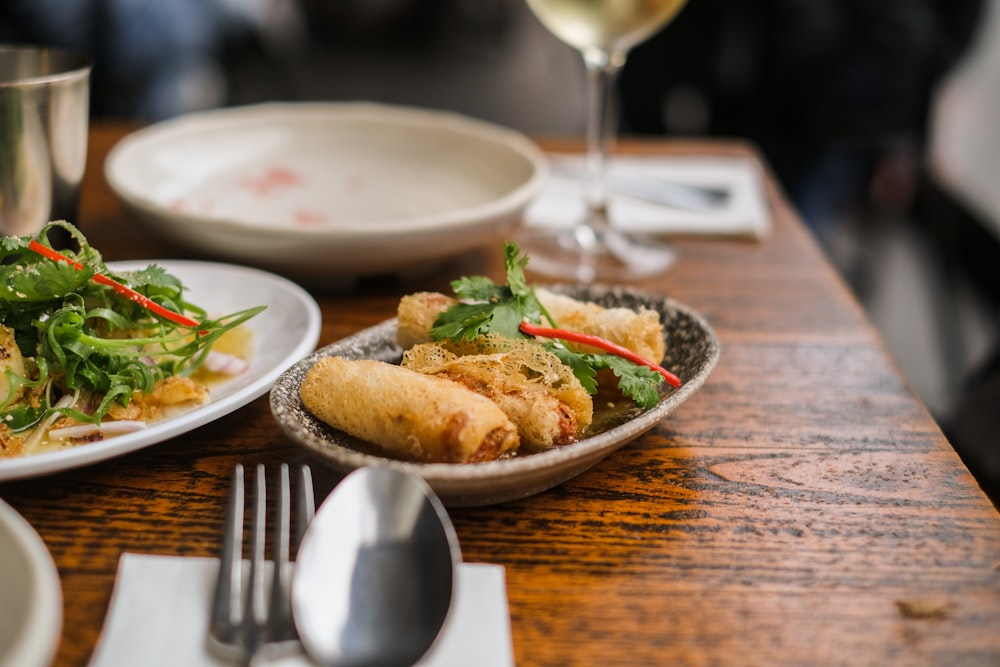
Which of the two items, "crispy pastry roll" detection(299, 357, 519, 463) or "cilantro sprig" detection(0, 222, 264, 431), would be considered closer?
"crispy pastry roll" detection(299, 357, 519, 463)

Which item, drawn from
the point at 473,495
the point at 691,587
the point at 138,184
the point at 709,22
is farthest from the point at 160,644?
the point at 709,22

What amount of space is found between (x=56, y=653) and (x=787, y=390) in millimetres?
695

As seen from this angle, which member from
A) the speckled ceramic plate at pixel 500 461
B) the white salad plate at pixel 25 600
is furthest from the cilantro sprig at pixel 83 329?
the white salad plate at pixel 25 600

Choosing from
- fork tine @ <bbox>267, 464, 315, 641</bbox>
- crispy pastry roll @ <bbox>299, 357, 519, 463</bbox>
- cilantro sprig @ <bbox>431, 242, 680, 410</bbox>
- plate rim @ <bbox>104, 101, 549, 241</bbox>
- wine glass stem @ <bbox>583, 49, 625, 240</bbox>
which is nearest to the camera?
fork tine @ <bbox>267, 464, 315, 641</bbox>

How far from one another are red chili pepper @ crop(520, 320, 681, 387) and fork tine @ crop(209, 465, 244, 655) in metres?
0.28

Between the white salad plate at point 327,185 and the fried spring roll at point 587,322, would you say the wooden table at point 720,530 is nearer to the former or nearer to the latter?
the fried spring roll at point 587,322

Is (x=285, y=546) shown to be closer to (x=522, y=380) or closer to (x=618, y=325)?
(x=522, y=380)

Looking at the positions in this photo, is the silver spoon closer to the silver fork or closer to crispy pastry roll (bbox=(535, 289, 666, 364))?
the silver fork

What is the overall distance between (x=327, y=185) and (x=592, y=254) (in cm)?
43

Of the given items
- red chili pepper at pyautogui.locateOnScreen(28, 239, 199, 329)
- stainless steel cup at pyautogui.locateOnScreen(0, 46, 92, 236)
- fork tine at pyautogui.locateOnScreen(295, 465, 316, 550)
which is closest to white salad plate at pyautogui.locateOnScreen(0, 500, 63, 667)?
fork tine at pyautogui.locateOnScreen(295, 465, 316, 550)

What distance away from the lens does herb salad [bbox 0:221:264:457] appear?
770mm

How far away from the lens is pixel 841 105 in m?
2.56

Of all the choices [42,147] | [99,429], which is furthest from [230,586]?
[42,147]

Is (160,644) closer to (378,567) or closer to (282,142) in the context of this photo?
(378,567)
